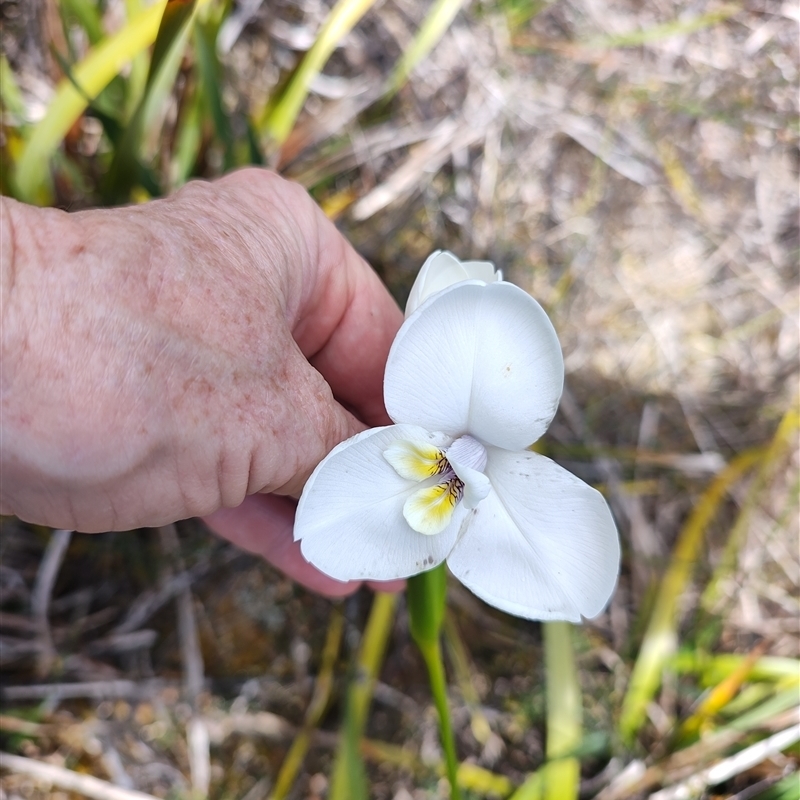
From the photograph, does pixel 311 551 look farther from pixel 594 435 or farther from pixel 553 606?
pixel 594 435

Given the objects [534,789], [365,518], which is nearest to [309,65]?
[365,518]

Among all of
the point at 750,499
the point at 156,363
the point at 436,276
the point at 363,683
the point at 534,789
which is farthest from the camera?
the point at 750,499

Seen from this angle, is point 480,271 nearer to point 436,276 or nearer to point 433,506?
point 436,276

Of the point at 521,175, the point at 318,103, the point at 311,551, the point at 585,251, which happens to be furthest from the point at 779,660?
the point at 318,103

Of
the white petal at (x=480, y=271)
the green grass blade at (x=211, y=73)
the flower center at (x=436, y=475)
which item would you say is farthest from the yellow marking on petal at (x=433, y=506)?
the green grass blade at (x=211, y=73)

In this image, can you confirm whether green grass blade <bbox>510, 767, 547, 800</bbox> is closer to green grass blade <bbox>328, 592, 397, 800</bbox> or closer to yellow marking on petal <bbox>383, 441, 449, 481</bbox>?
green grass blade <bbox>328, 592, 397, 800</bbox>

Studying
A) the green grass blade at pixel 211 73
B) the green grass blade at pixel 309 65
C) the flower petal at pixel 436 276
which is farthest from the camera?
the green grass blade at pixel 309 65

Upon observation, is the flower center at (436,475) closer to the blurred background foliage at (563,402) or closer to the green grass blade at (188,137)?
the blurred background foliage at (563,402)
